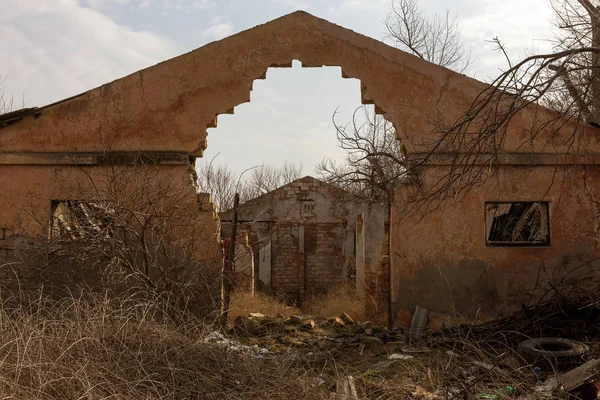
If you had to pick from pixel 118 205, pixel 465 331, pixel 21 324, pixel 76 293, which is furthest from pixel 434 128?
pixel 21 324

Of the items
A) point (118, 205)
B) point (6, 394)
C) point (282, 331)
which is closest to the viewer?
point (6, 394)

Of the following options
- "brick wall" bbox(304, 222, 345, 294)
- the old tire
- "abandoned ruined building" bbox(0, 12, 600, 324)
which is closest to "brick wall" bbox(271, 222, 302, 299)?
"brick wall" bbox(304, 222, 345, 294)

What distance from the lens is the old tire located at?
669 cm

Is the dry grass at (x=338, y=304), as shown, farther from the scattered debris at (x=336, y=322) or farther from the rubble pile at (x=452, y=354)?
the rubble pile at (x=452, y=354)

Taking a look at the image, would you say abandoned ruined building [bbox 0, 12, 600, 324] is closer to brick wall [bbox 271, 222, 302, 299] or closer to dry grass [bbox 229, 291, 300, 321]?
dry grass [bbox 229, 291, 300, 321]

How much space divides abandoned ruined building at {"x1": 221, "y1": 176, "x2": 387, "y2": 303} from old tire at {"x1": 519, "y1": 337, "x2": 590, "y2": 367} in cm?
1152

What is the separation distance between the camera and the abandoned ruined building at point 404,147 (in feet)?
29.9

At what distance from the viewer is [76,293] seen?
841 centimetres

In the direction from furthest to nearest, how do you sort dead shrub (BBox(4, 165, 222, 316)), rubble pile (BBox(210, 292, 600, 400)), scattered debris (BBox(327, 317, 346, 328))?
scattered debris (BBox(327, 317, 346, 328)) < dead shrub (BBox(4, 165, 222, 316)) < rubble pile (BBox(210, 292, 600, 400))

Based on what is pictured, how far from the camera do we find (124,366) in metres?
5.18

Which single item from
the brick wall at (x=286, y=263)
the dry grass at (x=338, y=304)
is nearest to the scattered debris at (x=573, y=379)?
the dry grass at (x=338, y=304)

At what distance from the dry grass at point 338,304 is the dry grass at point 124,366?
25.1 feet

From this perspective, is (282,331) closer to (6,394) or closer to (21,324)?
(21,324)

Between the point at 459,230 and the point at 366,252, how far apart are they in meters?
4.81
